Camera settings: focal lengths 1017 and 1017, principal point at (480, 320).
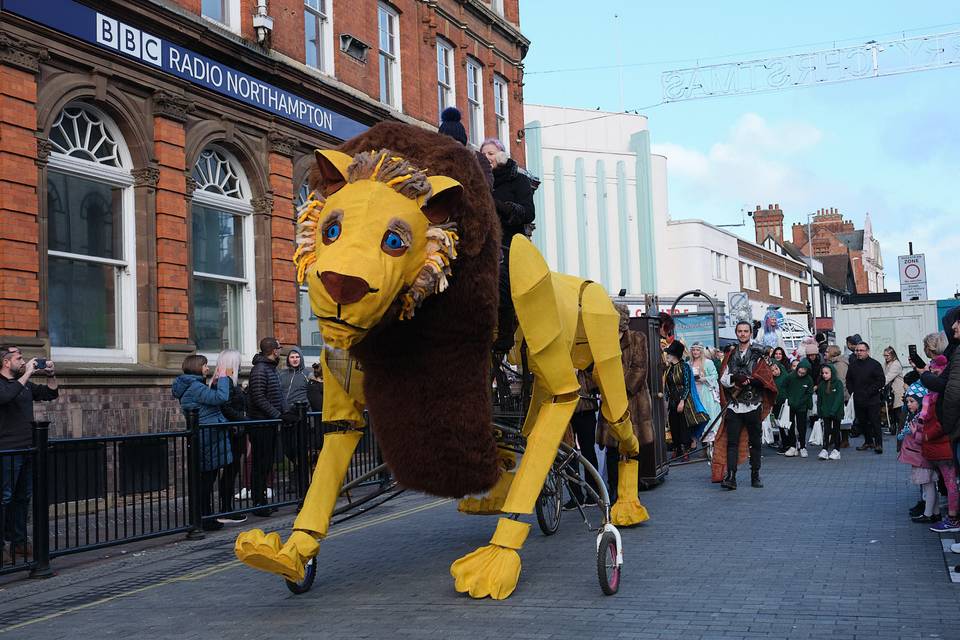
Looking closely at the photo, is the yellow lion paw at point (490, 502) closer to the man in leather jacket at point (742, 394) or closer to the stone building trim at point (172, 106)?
the man in leather jacket at point (742, 394)

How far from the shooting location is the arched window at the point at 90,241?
13852mm

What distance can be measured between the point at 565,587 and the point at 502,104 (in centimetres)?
2310

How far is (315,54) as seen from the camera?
65.1 ft

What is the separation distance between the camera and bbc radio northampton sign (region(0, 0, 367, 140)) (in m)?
13.4

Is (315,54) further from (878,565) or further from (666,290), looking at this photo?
(666,290)

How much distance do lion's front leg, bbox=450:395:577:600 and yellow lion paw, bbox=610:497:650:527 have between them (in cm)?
273

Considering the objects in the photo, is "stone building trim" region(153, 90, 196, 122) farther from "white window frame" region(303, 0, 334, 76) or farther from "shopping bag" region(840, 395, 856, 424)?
"shopping bag" region(840, 395, 856, 424)

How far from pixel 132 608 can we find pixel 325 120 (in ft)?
46.0

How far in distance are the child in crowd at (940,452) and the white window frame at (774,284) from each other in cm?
5760

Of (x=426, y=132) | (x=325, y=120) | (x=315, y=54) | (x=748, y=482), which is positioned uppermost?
(x=315, y=54)

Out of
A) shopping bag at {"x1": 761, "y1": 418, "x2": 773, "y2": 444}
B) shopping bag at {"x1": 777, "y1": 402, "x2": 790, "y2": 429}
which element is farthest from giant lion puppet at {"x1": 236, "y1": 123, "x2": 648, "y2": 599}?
shopping bag at {"x1": 761, "y1": 418, "x2": 773, "y2": 444}

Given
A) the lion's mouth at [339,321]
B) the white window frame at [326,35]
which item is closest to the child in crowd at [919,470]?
the lion's mouth at [339,321]

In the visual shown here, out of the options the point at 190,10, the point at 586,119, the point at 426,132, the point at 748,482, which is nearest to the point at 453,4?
the point at 190,10

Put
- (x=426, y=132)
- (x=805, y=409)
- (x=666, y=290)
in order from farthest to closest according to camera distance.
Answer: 1. (x=666, y=290)
2. (x=805, y=409)
3. (x=426, y=132)
